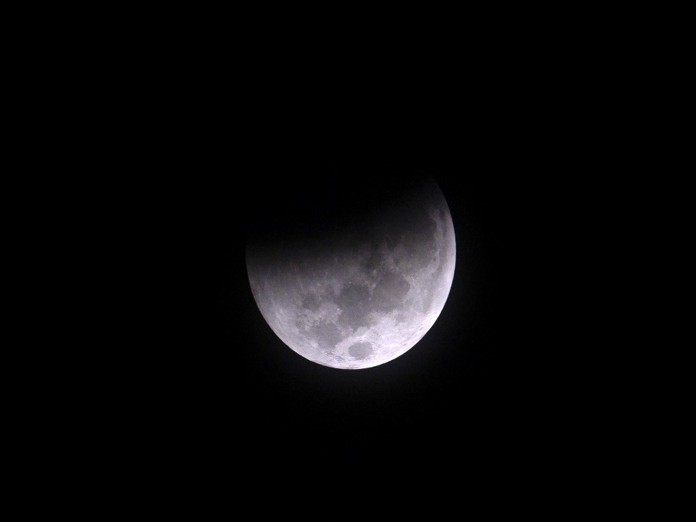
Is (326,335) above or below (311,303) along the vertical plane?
below

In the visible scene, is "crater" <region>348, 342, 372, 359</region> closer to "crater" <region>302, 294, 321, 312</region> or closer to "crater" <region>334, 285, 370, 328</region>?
"crater" <region>334, 285, 370, 328</region>

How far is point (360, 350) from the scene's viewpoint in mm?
3021

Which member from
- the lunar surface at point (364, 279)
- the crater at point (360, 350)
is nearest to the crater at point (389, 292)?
the lunar surface at point (364, 279)

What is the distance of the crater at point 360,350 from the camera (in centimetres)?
299

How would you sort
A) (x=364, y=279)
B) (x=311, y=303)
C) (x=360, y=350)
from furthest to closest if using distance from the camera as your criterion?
(x=360, y=350) < (x=311, y=303) < (x=364, y=279)

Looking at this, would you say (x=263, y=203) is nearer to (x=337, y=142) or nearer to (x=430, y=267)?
(x=337, y=142)

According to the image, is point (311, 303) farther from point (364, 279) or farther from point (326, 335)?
point (364, 279)

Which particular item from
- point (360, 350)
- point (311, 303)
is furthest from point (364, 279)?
point (360, 350)

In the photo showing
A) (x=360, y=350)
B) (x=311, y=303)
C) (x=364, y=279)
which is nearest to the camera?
(x=364, y=279)

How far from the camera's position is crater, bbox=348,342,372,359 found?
2986 millimetres

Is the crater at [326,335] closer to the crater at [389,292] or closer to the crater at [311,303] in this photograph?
the crater at [311,303]

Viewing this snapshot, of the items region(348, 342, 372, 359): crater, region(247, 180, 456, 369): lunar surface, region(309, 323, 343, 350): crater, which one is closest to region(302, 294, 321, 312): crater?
region(247, 180, 456, 369): lunar surface

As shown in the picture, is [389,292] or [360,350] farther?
[360,350]

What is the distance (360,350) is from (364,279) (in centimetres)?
53
